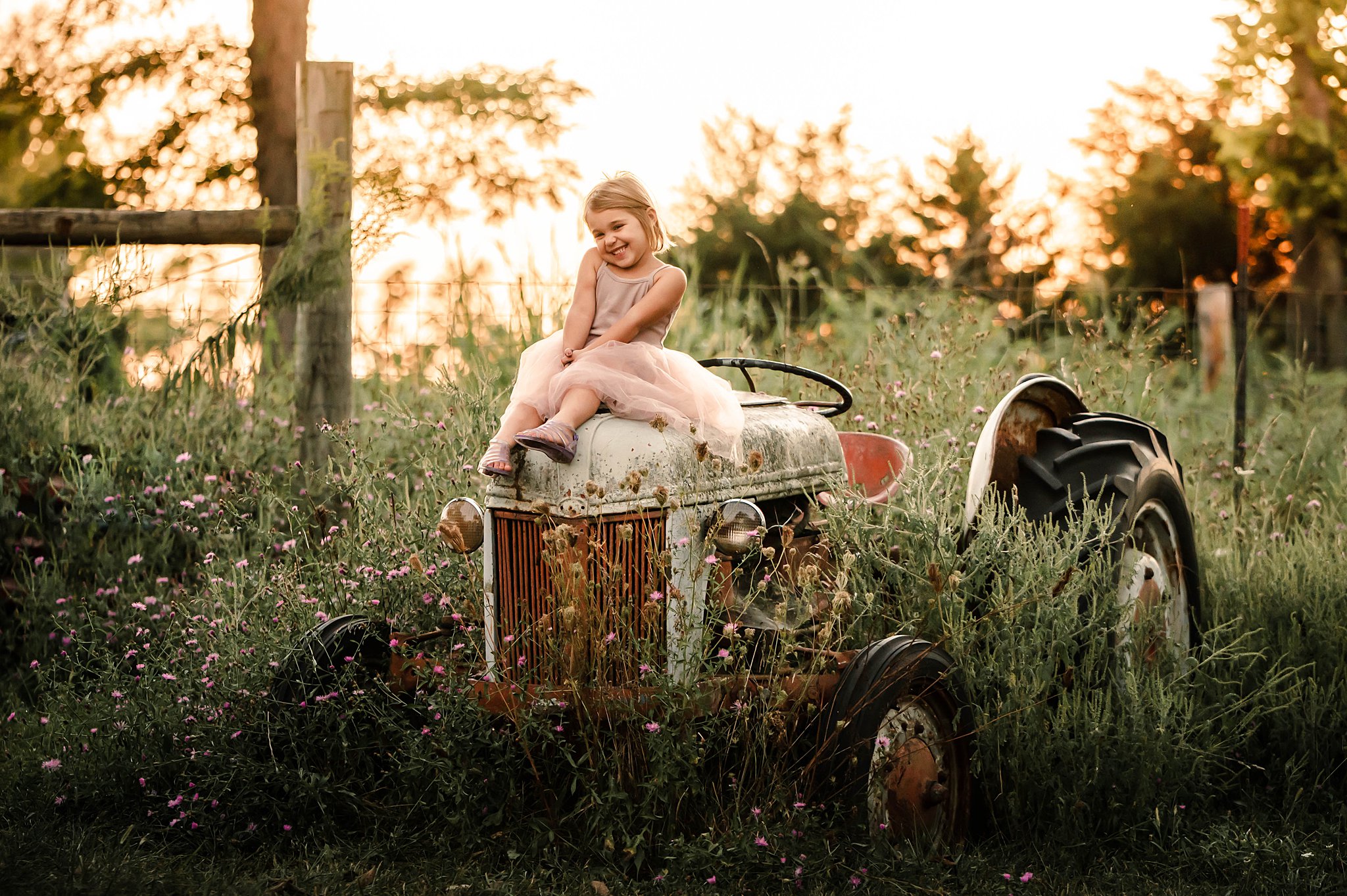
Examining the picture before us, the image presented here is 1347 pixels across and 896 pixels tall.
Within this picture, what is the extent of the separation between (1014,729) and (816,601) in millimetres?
657

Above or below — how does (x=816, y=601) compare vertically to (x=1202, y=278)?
below

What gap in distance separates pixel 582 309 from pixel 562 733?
117 cm

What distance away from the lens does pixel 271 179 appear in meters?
11.7

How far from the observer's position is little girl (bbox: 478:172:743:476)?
3.51 m

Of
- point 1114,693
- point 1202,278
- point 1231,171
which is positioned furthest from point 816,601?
point 1202,278

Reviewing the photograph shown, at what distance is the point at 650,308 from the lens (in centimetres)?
366

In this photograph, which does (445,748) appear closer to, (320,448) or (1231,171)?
(320,448)

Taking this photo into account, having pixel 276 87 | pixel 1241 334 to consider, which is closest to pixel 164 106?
pixel 276 87

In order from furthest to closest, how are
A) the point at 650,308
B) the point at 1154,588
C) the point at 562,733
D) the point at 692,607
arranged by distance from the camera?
the point at 1154,588
the point at 650,308
the point at 562,733
the point at 692,607

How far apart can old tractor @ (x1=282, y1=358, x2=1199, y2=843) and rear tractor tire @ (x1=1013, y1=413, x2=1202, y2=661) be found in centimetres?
18

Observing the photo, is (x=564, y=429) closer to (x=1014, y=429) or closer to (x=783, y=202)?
(x=1014, y=429)

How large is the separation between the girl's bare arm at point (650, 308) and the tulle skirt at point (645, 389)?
1.2 inches

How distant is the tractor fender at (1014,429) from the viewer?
13.7 feet

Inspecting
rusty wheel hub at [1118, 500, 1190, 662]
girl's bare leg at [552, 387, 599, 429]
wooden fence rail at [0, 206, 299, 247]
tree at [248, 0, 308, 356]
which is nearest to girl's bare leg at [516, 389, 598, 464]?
girl's bare leg at [552, 387, 599, 429]
